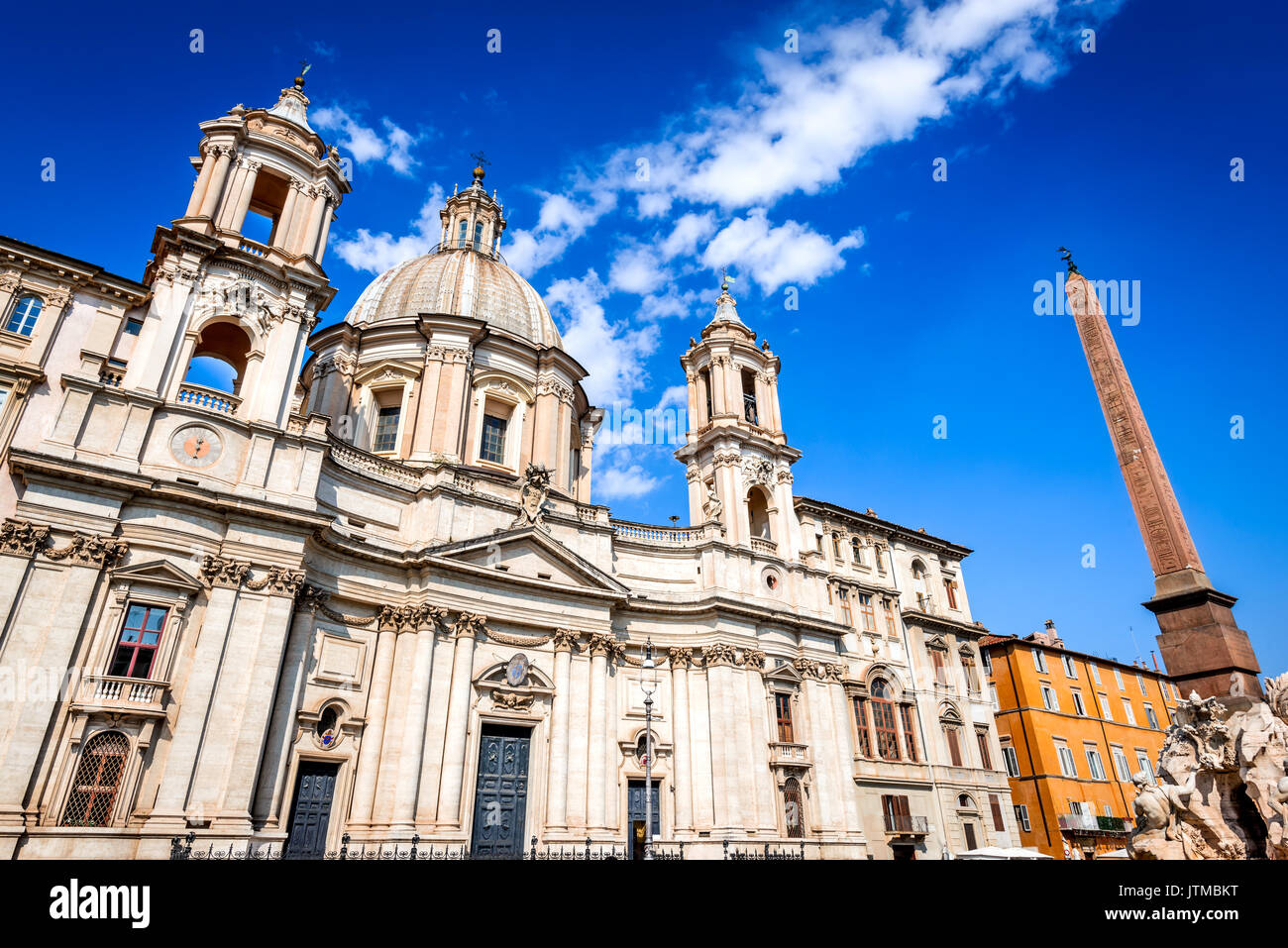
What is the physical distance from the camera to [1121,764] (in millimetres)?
39281

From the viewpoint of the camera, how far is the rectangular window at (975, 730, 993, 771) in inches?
1378

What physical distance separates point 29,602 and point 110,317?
30.4ft

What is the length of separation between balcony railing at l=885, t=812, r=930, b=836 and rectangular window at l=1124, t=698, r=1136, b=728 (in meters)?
18.9

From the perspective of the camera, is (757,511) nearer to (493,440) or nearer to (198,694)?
(493,440)

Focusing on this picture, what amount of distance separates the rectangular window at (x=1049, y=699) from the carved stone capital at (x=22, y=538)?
4297 centimetres

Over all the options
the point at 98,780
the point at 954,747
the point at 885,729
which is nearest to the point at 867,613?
the point at 885,729

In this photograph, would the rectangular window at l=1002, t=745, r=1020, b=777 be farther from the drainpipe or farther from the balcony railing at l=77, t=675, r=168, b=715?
the balcony railing at l=77, t=675, r=168, b=715

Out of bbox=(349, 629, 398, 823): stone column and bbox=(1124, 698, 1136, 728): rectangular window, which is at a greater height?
bbox=(1124, 698, 1136, 728): rectangular window

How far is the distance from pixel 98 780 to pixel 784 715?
78.2ft

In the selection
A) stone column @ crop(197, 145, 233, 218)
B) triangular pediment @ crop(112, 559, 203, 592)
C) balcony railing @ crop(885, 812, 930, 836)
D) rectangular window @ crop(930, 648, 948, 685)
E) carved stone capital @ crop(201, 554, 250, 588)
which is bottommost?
balcony railing @ crop(885, 812, 930, 836)

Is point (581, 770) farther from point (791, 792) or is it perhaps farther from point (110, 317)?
point (110, 317)

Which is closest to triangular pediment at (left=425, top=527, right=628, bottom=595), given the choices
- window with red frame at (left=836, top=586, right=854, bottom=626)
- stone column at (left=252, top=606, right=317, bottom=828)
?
stone column at (left=252, top=606, right=317, bottom=828)

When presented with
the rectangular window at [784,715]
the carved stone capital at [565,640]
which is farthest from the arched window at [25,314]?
the rectangular window at [784,715]
